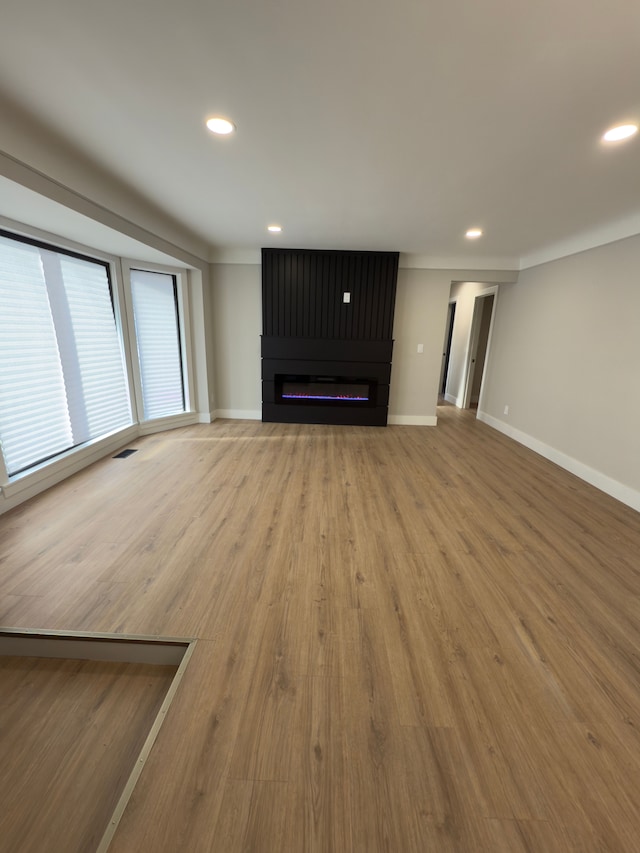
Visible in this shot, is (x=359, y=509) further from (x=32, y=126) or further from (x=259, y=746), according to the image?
(x=32, y=126)

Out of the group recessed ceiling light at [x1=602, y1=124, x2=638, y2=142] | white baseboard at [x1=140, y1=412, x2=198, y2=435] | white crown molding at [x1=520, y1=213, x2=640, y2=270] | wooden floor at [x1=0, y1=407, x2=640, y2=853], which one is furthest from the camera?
white baseboard at [x1=140, y1=412, x2=198, y2=435]

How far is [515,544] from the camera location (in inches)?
93.2

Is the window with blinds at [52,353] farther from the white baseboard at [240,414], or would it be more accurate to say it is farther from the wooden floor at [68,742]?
the wooden floor at [68,742]

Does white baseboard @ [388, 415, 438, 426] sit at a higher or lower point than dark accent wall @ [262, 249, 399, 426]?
lower

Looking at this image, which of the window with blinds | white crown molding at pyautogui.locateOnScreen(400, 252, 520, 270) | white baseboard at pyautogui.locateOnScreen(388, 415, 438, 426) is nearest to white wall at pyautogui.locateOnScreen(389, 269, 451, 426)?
white baseboard at pyautogui.locateOnScreen(388, 415, 438, 426)

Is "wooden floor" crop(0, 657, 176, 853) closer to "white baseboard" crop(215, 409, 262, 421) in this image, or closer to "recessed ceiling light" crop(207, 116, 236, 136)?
"recessed ceiling light" crop(207, 116, 236, 136)

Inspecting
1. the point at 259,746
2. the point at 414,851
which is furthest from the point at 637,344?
the point at 259,746

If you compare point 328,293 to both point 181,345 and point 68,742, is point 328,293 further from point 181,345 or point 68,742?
point 68,742

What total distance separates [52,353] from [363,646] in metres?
3.54

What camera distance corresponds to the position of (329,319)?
4.92 m

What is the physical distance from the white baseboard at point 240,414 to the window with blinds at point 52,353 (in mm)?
1676

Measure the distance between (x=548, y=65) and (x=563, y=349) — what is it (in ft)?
10.6

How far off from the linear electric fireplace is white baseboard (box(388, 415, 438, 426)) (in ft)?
1.82

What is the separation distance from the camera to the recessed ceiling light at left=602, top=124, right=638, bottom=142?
1.78 m
